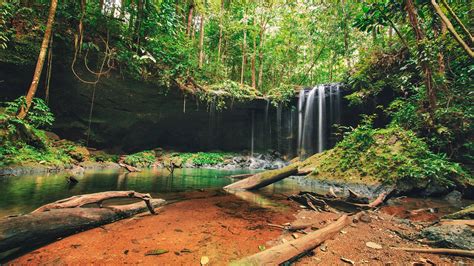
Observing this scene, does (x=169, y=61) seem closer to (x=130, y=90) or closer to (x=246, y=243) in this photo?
(x=130, y=90)

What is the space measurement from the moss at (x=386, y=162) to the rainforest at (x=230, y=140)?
5 cm

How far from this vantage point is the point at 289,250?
1.92 meters

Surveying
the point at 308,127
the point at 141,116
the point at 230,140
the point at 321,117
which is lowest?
the point at 230,140

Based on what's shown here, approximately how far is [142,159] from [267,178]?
38.5ft

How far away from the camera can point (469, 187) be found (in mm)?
5105

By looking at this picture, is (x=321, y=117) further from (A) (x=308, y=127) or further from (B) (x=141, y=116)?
(B) (x=141, y=116)

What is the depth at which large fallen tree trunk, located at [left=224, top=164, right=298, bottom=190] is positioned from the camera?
219 inches

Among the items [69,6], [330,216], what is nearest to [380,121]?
[330,216]

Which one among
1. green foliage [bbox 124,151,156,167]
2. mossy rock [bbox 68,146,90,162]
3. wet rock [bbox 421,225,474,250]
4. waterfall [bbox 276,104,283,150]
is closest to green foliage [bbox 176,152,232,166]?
green foliage [bbox 124,151,156,167]

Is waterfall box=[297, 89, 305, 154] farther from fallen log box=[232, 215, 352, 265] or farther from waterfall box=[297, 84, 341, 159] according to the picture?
fallen log box=[232, 215, 352, 265]

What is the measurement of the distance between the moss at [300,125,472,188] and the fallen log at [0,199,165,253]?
6.17m

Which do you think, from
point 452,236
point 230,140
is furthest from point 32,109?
point 230,140

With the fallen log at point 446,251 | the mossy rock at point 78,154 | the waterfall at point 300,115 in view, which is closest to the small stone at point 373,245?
the fallen log at point 446,251

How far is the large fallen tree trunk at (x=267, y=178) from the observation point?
5571 mm
